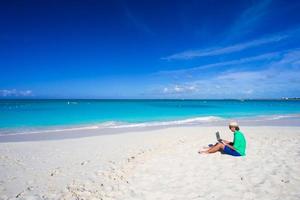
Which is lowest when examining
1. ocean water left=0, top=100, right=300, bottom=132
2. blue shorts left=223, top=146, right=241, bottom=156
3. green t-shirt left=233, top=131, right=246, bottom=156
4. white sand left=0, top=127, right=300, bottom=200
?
ocean water left=0, top=100, right=300, bottom=132

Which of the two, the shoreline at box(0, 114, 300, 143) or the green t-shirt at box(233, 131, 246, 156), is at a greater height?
the green t-shirt at box(233, 131, 246, 156)

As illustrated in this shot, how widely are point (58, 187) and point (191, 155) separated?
4547 millimetres

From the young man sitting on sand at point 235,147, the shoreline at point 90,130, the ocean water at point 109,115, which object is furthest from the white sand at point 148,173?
the ocean water at point 109,115

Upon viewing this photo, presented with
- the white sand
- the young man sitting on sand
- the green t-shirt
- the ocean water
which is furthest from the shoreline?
the green t-shirt

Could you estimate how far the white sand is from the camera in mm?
4801

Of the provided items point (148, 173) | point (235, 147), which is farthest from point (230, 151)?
point (148, 173)

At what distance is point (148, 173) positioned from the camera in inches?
238

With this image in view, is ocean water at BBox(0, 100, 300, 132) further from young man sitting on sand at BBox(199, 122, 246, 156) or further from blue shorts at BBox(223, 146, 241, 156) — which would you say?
blue shorts at BBox(223, 146, 241, 156)

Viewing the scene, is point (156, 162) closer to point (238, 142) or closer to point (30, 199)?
point (238, 142)

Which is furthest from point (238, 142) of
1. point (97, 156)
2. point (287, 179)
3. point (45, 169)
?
point (45, 169)

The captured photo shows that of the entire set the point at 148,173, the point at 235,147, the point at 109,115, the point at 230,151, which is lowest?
the point at 109,115

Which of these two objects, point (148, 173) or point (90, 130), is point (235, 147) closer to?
point (148, 173)

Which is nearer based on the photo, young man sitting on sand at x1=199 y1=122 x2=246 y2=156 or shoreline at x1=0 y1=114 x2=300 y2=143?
young man sitting on sand at x1=199 y1=122 x2=246 y2=156

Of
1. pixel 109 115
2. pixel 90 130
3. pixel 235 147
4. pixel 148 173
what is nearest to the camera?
pixel 148 173
